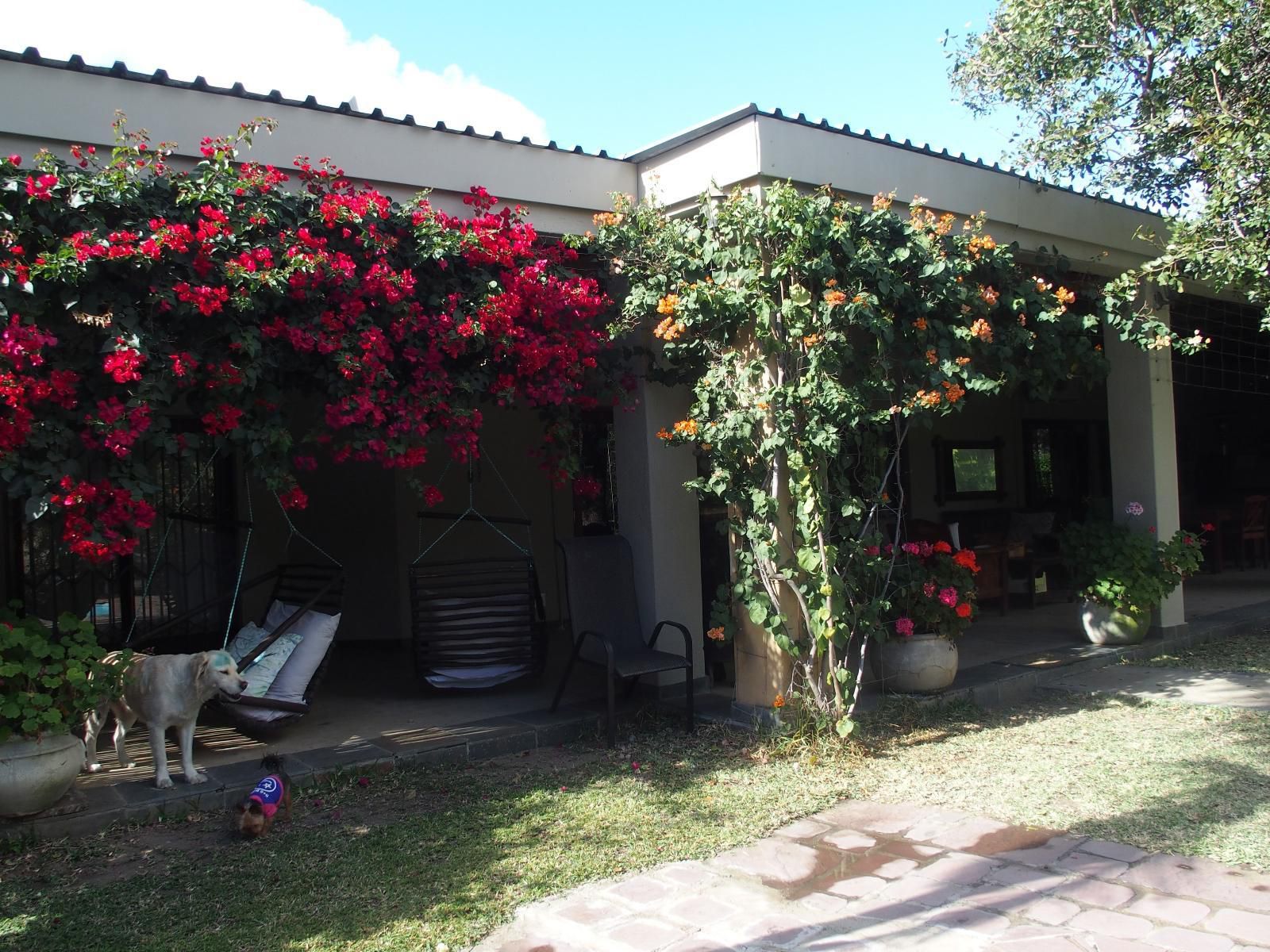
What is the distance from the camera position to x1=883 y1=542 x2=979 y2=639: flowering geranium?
5672 millimetres

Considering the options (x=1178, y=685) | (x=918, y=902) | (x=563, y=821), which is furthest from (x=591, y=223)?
(x=1178, y=685)

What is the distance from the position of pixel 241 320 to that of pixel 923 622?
398 centimetres

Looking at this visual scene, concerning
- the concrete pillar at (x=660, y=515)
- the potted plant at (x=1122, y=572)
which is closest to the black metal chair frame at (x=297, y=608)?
the concrete pillar at (x=660, y=515)

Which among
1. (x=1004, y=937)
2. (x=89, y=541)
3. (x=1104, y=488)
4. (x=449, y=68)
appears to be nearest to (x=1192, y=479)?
(x=1104, y=488)

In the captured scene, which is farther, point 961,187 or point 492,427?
point 492,427

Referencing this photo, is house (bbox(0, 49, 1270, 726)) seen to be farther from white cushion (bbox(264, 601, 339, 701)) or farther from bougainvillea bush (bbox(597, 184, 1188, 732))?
white cushion (bbox(264, 601, 339, 701))

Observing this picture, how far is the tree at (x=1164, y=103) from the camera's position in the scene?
590 centimetres

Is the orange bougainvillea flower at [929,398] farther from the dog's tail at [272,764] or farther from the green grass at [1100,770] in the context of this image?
the dog's tail at [272,764]

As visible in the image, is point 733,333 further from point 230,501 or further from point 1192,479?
point 1192,479

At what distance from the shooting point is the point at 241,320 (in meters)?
4.23

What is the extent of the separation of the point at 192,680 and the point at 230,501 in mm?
3389

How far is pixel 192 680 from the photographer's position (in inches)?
173

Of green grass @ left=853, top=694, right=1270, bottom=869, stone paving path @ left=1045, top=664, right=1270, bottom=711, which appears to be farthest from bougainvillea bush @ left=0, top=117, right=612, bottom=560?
stone paving path @ left=1045, top=664, right=1270, bottom=711

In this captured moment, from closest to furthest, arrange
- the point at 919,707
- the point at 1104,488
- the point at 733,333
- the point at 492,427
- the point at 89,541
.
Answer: the point at 89,541 < the point at 733,333 < the point at 919,707 < the point at 492,427 < the point at 1104,488
